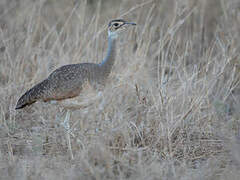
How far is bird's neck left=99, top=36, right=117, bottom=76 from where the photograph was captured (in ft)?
15.9

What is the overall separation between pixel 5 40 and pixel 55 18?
116 inches

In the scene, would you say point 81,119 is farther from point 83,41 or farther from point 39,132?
point 83,41

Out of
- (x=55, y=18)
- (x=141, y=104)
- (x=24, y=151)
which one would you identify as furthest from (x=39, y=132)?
(x=55, y=18)

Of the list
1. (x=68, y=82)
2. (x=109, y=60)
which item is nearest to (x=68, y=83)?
(x=68, y=82)

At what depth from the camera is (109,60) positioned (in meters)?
4.92

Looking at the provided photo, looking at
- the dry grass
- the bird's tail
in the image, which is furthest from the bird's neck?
the bird's tail

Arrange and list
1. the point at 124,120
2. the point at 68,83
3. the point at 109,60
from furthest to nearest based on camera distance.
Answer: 1. the point at 109,60
2. the point at 68,83
3. the point at 124,120

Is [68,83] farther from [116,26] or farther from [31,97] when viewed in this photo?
[116,26]

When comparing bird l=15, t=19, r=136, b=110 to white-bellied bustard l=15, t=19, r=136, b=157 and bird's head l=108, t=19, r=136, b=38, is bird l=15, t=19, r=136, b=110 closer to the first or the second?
white-bellied bustard l=15, t=19, r=136, b=157

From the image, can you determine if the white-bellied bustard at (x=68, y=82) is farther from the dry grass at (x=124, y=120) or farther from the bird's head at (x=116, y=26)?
the bird's head at (x=116, y=26)

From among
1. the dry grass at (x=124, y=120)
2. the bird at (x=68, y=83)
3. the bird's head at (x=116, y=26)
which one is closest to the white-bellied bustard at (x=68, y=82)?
the bird at (x=68, y=83)

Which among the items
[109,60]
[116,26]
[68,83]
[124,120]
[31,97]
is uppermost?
[116,26]

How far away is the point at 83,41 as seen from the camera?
5.84 metres

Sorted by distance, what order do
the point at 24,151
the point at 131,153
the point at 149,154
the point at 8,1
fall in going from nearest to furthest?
the point at 131,153 → the point at 149,154 → the point at 24,151 → the point at 8,1
